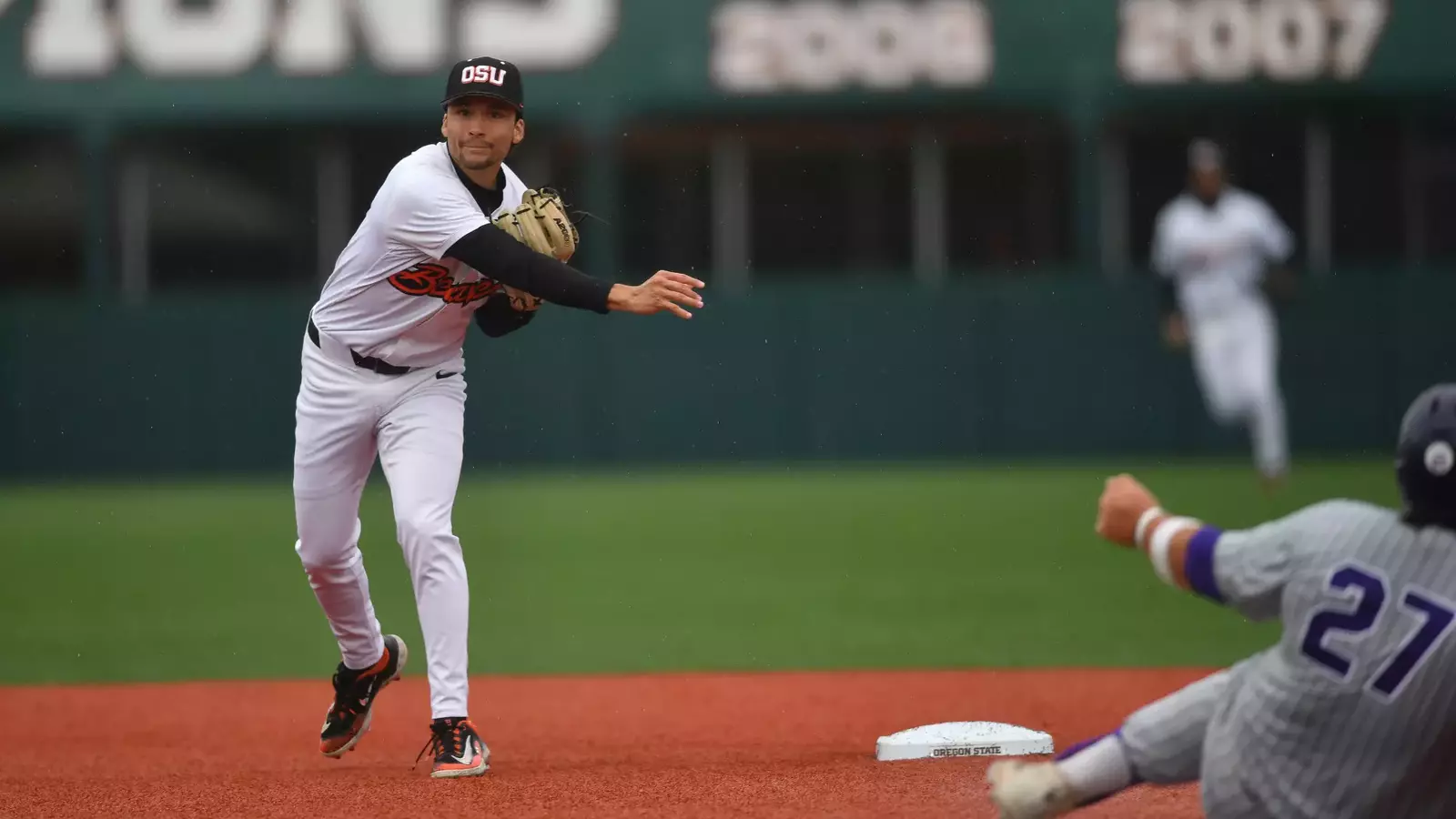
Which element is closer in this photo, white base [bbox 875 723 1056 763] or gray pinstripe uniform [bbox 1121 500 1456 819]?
gray pinstripe uniform [bbox 1121 500 1456 819]

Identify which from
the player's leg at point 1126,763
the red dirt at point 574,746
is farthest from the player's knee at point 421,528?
the player's leg at point 1126,763

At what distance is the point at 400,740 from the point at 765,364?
33.4 feet

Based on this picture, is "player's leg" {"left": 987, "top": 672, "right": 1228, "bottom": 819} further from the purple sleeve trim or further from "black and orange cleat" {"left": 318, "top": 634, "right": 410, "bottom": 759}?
"black and orange cleat" {"left": 318, "top": 634, "right": 410, "bottom": 759}

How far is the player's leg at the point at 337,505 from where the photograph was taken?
483cm

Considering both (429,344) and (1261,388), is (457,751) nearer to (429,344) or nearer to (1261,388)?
(429,344)

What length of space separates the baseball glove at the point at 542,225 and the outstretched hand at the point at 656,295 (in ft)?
1.17

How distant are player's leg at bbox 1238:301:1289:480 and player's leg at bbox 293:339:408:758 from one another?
8.27 metres

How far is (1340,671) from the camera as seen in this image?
2.84m

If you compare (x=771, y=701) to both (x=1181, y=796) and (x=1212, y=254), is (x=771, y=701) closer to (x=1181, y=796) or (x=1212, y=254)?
(x=1181, y=796)

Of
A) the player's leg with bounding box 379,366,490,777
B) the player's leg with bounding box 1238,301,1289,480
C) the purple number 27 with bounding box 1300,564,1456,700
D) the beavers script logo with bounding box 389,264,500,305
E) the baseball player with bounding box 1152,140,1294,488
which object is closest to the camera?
the purple number 27 with bounding box 1300,564,1456,700

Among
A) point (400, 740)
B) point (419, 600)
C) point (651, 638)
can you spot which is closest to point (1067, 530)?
point (651, 638)

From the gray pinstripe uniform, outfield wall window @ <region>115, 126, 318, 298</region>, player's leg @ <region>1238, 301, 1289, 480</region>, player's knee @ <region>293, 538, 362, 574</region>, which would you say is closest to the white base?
player's knee @ <region>293, 538, 362, 574</region>

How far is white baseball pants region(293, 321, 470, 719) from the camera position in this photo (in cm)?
455

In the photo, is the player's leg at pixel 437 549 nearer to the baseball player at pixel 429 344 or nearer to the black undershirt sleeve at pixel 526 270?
the baseball player at pixel 429 344
